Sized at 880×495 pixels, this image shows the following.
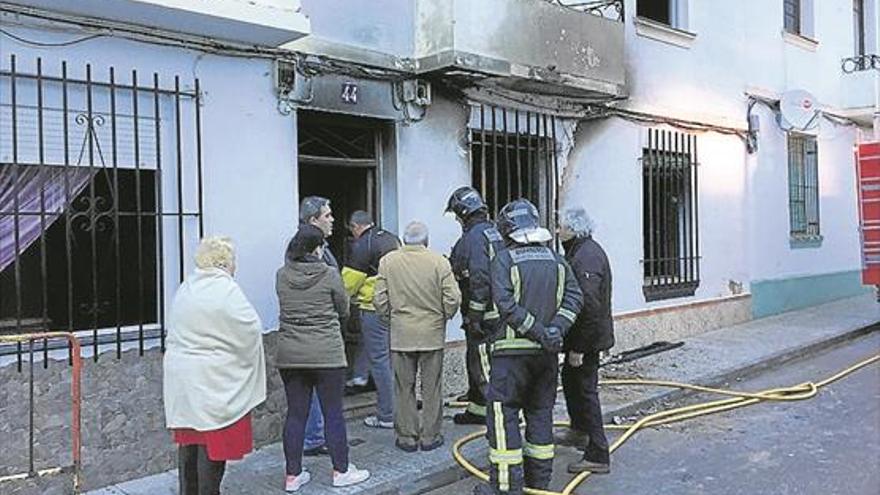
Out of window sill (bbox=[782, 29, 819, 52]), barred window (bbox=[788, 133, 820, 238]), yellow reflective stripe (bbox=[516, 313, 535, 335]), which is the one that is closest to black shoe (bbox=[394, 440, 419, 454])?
yellow reflective stripe (bbox=[516, 313, 535, 335])

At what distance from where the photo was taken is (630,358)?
9797 mm

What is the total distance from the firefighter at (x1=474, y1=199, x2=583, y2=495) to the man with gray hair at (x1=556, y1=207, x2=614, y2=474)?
0.66m

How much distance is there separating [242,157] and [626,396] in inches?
167

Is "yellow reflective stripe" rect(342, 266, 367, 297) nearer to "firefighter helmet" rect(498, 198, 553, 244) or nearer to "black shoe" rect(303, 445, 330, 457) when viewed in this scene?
"black shoe" rect(303, 445, 330, 457)

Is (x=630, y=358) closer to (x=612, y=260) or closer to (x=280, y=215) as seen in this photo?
(x=612, y=260)

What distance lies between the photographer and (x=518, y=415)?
507cm

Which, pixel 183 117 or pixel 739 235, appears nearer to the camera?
pixel 183 117

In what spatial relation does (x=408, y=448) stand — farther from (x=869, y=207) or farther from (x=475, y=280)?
(x=869, y=207)

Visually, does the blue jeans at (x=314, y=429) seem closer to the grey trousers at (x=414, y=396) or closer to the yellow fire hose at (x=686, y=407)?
the grey trousers at (x=414, y=396)

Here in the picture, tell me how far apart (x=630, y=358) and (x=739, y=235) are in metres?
3.82

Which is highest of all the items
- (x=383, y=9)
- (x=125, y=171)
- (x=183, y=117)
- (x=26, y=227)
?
(x=383, y=9)

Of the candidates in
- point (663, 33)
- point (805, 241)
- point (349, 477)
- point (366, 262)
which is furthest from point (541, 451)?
point (805, 241)

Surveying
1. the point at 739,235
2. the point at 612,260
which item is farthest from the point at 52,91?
the point at 739,235

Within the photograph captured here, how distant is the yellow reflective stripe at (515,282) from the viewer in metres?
4.98
